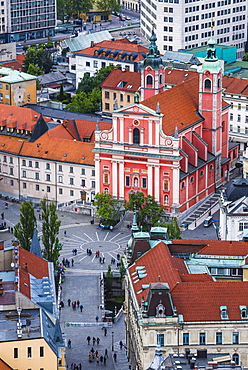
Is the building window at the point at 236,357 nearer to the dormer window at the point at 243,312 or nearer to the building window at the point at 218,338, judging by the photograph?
the building window at the point at 218,338

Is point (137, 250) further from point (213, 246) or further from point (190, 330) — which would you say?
point (190, 330)

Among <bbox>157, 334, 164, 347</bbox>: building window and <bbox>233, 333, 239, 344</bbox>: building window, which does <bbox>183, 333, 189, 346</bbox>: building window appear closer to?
<bbox>157, 334, 164, 347</bbox>: building window

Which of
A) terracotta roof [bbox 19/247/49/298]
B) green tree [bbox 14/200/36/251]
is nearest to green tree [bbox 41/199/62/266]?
green tree [bbox 14/200/36/251]

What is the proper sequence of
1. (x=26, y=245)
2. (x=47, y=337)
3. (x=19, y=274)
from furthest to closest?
(x=26, y=245) → (x=19, y=274) → (x=47, y=337)

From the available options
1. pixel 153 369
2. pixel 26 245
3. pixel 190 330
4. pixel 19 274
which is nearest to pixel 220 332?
pixel 190 330

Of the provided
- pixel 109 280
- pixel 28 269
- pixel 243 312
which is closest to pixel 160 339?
pixel 243 312
